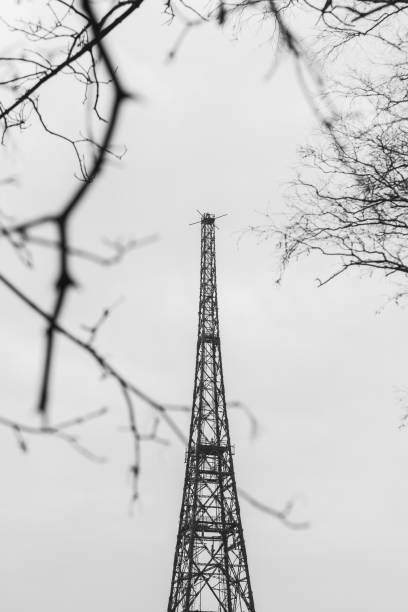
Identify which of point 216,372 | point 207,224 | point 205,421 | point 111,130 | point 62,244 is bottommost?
point 62,244

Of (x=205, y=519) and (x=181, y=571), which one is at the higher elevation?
(x=205, y=519)

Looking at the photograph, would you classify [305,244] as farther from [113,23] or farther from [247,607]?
[247,607]

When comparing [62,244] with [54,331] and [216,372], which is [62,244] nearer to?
[54,331]

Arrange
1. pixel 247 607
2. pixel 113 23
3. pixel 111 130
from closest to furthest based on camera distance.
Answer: pixel 111 130
pixel 113 23
pixel 247 607

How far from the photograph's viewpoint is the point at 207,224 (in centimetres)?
2686

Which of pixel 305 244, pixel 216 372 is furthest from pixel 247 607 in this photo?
pixel 305 244

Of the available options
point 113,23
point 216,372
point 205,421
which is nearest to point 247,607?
point 205,421

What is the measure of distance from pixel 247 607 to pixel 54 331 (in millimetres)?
23104

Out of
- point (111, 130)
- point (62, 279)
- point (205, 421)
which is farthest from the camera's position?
point (205, 421)

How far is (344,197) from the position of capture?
14.5 feet

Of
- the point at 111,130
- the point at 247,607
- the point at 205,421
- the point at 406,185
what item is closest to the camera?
the point at 111,130

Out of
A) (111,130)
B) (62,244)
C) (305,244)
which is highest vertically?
(305,244)

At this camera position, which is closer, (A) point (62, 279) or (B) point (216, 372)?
(A) point (62, 279)

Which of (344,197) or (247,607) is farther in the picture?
(247,607)
